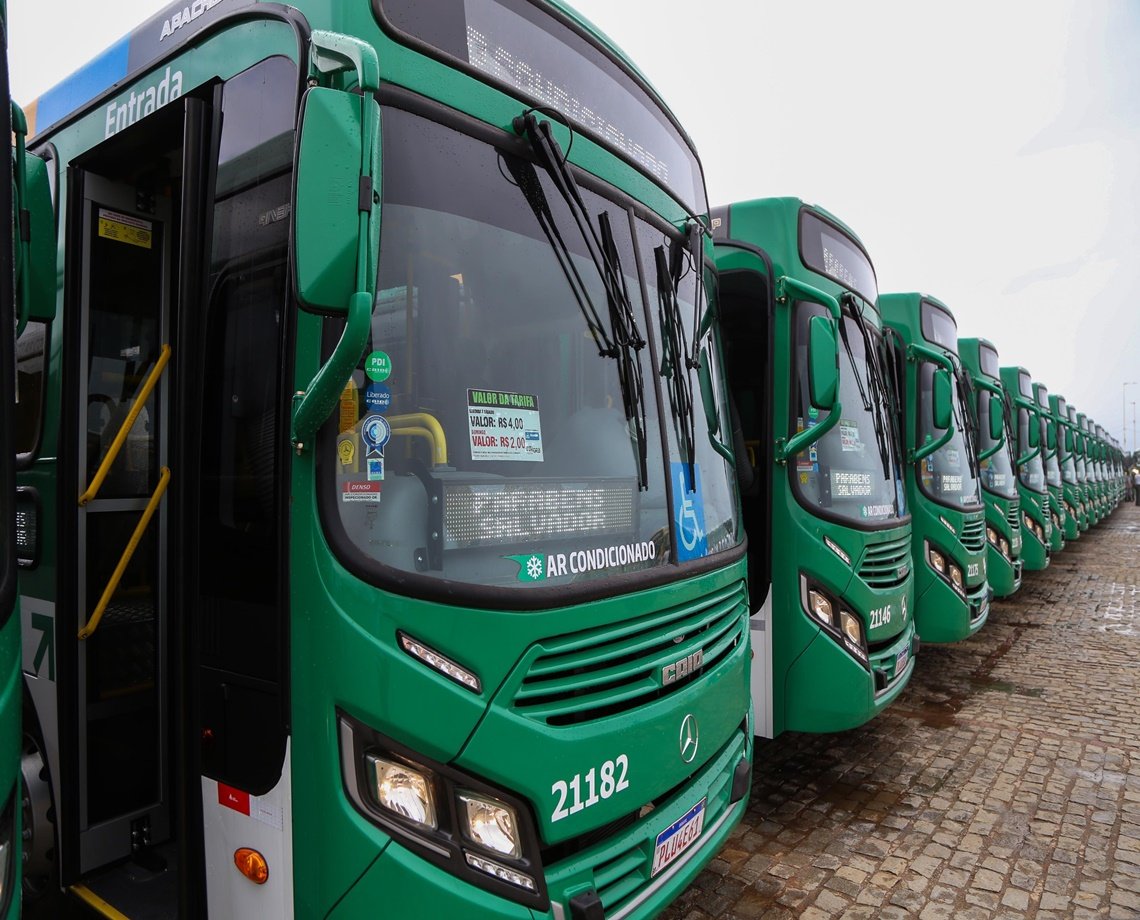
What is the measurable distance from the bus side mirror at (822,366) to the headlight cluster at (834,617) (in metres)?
1.15

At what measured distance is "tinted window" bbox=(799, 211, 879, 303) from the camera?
5242 millimetres

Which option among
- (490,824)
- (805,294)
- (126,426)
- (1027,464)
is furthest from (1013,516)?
(126,426)

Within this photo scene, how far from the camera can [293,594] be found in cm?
217

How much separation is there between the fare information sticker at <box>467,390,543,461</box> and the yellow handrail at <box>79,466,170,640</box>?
1.45m

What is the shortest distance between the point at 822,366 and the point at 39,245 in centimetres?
357

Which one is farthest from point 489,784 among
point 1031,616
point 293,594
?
point 1031,616

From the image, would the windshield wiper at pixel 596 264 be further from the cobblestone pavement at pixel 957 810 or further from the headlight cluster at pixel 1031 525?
the headlight cluster at pixel 1031 525

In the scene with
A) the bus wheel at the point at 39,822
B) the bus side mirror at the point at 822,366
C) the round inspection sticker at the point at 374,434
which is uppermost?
the bus side mirror at the point at 822,366

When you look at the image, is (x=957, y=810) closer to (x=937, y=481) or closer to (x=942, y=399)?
(x=942, y=399)

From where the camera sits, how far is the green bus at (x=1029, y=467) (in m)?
12.5

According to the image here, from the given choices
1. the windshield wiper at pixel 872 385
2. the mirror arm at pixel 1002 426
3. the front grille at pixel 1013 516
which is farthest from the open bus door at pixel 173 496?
the front grille at pixel 1013 516

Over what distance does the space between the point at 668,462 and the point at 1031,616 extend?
1059 centimetres

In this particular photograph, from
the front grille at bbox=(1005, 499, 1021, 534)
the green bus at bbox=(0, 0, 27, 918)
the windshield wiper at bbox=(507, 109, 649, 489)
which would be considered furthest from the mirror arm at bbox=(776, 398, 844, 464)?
the front grille at bbox=(1005, 499, 1021, 534)

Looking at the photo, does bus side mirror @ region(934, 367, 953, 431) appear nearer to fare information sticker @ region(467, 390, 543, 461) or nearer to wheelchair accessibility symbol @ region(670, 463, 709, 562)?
wheelchair accessibility symbol @ region(670, 463, 709, 562)
